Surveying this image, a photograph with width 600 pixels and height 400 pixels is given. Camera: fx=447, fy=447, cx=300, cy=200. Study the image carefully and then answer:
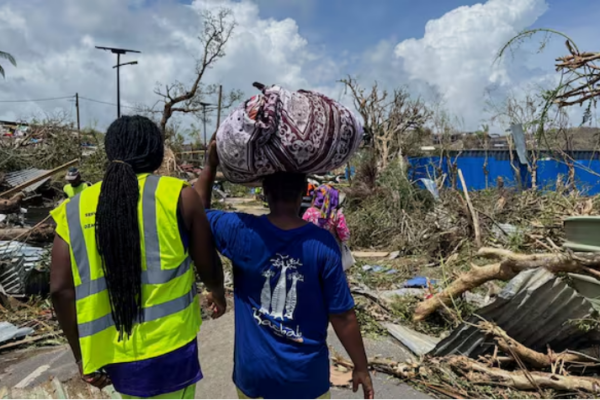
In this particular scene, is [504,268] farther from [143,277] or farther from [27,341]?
[27,341]

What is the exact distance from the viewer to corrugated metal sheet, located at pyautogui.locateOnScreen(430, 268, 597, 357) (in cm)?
331

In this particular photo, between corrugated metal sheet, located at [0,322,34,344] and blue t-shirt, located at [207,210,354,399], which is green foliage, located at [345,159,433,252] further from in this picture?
blue t-shirt, located at [207,210,354,399]

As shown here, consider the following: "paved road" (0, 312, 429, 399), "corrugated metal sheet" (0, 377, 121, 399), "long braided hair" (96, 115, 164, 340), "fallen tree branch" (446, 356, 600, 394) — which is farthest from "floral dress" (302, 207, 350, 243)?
"long braided hair" (96, 115, 164, 340)

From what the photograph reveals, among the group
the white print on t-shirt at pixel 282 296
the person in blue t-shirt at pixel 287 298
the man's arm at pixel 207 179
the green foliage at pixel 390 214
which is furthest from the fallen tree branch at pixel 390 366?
the green foliage at pixel 390 214

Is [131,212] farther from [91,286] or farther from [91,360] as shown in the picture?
[91,360]

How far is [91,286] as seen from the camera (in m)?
1.57

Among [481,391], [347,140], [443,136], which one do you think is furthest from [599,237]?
[443,136]

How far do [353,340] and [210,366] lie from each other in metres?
2.53

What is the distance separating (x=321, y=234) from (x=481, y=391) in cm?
243

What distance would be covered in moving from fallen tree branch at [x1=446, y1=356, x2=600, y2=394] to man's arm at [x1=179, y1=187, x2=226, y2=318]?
7.95ft

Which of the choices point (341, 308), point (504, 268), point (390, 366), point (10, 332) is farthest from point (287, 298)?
point (10, 332)

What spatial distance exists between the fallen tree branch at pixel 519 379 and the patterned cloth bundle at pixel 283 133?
253 centimetres

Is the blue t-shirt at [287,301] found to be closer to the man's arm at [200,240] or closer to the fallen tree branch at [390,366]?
the man's arm at [200,240]

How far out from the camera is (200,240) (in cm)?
168
